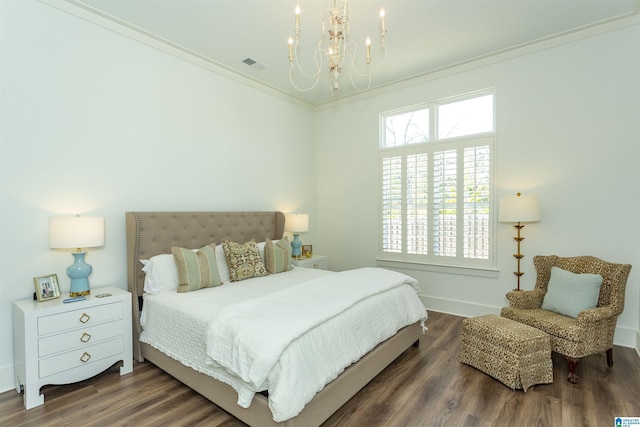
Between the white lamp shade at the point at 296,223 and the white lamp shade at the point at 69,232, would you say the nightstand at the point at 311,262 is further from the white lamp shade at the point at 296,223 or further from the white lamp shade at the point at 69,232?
the white lamp shade at the point at 69,232

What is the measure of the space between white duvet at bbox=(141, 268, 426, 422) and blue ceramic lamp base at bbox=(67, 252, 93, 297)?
1.69ft

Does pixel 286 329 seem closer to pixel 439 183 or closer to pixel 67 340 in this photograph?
pixel 67 340

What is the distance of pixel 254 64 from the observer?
4.02m

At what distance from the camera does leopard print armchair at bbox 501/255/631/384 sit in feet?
8.43

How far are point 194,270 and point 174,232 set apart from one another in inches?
26.6

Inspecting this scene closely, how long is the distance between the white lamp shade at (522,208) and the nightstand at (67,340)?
3804mm

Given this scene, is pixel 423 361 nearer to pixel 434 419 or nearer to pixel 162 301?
pixel 434 419

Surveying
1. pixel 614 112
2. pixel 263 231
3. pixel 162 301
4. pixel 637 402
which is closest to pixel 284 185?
pixel 263 231

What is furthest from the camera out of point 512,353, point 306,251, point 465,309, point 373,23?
point 306,251

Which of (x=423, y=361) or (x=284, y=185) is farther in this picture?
(x=284, y=185)

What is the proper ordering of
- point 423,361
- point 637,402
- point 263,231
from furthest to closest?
point 263,231, point 423,361, point 637,402

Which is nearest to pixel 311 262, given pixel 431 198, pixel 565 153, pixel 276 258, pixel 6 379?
pixel 276 258

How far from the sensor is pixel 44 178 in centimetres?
271

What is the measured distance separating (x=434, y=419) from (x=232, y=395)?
1.36 metres
